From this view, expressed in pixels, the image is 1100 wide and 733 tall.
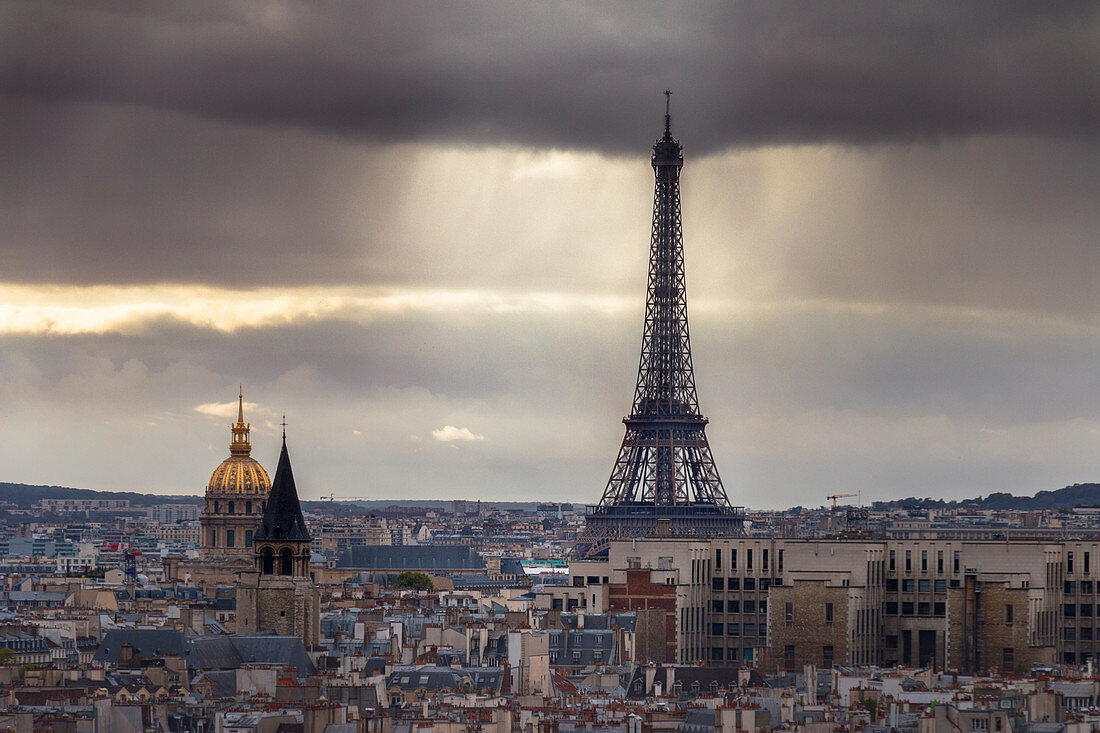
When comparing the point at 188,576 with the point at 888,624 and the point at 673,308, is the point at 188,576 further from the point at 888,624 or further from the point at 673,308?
the point at 888,624

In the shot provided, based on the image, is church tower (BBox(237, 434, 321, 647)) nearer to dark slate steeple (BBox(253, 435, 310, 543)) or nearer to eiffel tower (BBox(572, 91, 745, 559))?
dark slate steeple (BBox(253, 435, 310, 543))

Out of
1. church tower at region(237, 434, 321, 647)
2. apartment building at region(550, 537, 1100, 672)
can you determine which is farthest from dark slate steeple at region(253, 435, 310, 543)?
apartment building at region(550, 537, 1100, 672)

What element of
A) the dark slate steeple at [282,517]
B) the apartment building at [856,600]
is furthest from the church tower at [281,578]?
the apartment building at [856,600]

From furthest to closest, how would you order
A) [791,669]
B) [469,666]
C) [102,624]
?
[102,624] < [791,669] < [469,666]

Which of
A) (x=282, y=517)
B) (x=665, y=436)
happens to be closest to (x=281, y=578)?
(x=282, y=517)

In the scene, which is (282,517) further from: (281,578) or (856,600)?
(856,600)

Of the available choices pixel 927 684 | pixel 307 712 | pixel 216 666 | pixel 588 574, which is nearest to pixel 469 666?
pixel 216 666
